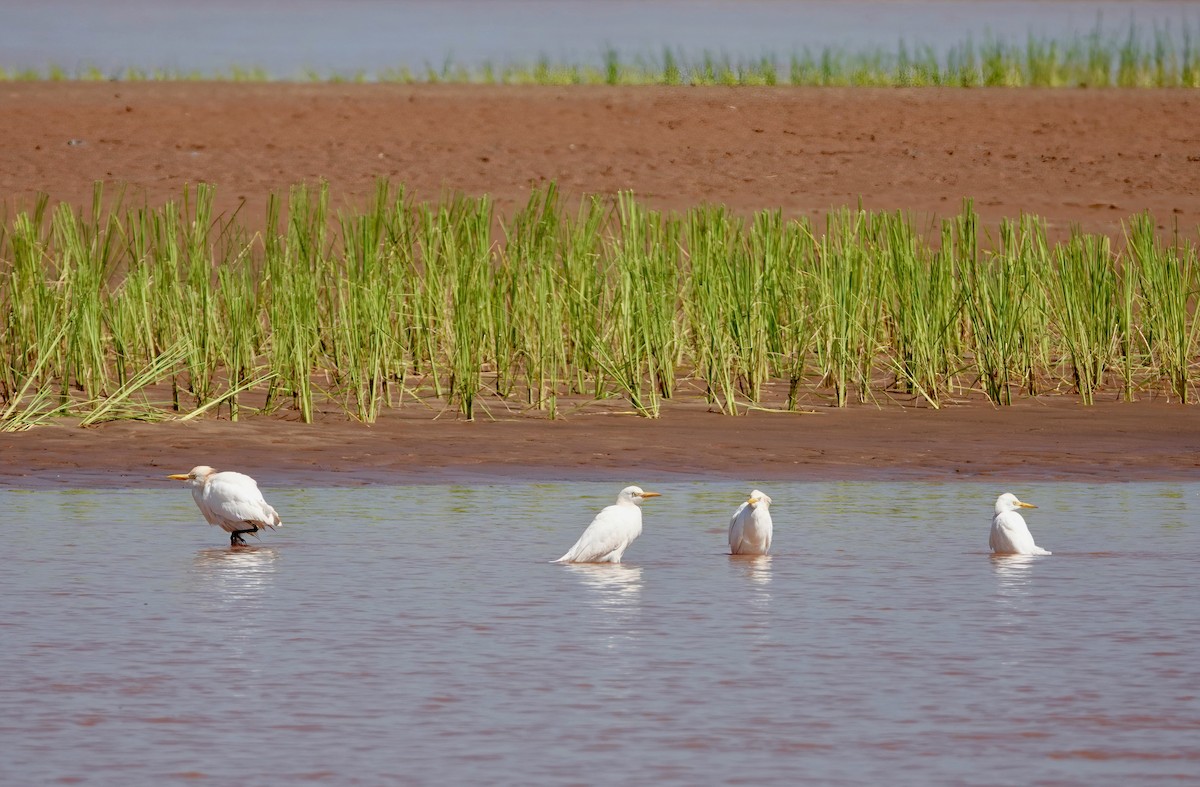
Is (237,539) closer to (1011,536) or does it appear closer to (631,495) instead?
(631,495)

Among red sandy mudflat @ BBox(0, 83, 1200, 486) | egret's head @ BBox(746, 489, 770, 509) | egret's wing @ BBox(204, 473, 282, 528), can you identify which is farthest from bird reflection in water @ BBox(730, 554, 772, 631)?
red sandy mudflat @ BBox(0, 83, 1200, 486)

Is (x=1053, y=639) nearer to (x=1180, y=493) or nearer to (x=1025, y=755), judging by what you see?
(x=1025, y=755)

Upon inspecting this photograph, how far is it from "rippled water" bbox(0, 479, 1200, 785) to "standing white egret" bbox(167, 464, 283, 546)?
12 centimetres

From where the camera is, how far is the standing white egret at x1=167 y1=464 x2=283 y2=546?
6766 millimetres

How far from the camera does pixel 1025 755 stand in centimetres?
402

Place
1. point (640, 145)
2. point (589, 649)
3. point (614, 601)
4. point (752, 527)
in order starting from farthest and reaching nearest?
point (640, 145) < point (752, 527) < point (614, 601) < point (589, 649)

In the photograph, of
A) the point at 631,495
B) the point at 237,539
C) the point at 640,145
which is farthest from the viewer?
the point at 640,145

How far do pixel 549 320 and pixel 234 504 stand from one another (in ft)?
12.2

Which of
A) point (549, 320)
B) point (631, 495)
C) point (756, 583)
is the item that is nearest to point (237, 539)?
point (631, 495)

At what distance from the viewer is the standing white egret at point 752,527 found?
650cm

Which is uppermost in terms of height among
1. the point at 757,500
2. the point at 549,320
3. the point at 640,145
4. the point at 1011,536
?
the point at 640,145

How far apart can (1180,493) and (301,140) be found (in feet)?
59.1

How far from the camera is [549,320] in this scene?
33.8ft

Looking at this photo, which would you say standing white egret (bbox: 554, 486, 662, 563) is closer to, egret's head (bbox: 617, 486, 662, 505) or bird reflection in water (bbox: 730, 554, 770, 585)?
egret's head (bbox: 617, 486, 662, 505)
